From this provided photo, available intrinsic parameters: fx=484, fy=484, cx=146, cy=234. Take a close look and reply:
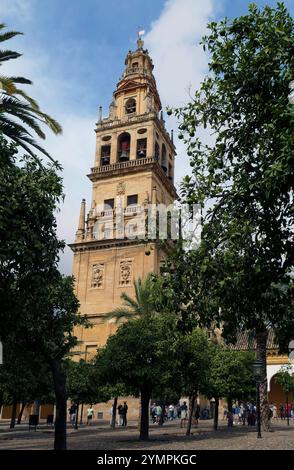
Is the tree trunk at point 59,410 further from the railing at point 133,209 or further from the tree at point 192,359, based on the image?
the railing at point 133,209

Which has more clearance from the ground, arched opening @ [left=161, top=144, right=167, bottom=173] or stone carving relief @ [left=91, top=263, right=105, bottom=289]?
arched opening @ [left=161, top=144, right=167, bottom=173]

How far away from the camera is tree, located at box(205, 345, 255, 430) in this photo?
27031mm

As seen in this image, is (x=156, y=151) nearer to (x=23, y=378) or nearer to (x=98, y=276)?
(x=98, y=276)

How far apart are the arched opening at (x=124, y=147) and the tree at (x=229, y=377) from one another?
73.0 feet

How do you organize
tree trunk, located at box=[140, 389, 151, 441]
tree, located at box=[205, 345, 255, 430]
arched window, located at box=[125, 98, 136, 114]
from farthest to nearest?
1. arched window, located at box=[125, 98, 136, 114]
2. tree, located at box=[205, 345, 255, 430]
3. tree trunk, located at box=[140, 389, 151, 441]

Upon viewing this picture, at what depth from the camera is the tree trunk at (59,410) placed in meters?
13.6

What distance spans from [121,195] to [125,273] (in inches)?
296

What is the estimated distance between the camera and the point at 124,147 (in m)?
46.3

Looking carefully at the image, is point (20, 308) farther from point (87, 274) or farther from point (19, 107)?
point (87, 274)

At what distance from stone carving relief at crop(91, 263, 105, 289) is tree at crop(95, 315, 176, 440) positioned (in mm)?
21498

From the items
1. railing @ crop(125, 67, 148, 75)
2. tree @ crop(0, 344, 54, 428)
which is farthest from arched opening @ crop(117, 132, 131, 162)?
tree @ crop(0, 344, 54, 428)

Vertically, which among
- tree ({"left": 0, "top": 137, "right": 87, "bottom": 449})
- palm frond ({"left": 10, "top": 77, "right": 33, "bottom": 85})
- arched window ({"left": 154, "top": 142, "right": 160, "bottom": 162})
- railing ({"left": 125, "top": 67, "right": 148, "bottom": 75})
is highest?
railing ({"left": 125, "top": 67, "right": 148, "bottom": 75})

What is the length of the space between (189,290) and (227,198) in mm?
1839

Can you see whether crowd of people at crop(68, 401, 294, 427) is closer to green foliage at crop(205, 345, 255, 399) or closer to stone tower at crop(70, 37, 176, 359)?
green foliage at crop(205, 345, 255, 399)
